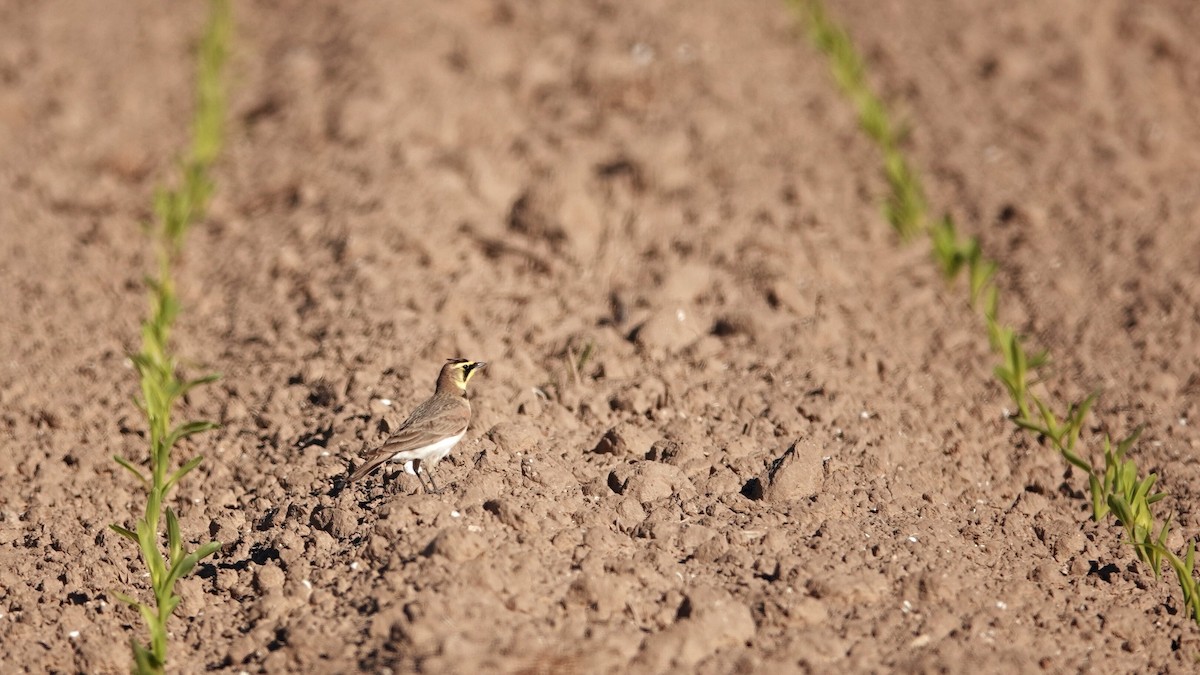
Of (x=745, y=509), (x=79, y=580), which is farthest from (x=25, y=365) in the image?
(x=745, y=509)

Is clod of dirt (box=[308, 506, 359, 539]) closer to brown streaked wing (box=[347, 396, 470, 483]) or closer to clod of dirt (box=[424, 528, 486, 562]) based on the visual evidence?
brown streaked wing (box=[347, 396, 470, 483])

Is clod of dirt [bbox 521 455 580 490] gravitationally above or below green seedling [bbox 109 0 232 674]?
below

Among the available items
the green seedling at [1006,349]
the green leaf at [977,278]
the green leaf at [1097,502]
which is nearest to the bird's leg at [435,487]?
the green seedling at [1006,349]

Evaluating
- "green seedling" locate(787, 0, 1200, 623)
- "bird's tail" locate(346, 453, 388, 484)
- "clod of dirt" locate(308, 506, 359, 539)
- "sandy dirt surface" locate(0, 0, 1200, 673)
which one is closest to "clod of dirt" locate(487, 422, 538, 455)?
"sandy dirt surface" locate(0, 0, 1200, 673)

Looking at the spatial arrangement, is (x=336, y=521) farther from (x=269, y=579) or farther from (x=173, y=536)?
(x=173, y=536)

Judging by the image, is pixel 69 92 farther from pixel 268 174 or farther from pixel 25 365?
pixel 25 365

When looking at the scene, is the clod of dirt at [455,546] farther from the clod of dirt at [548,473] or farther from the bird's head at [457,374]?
the bird's head at [457,374]
